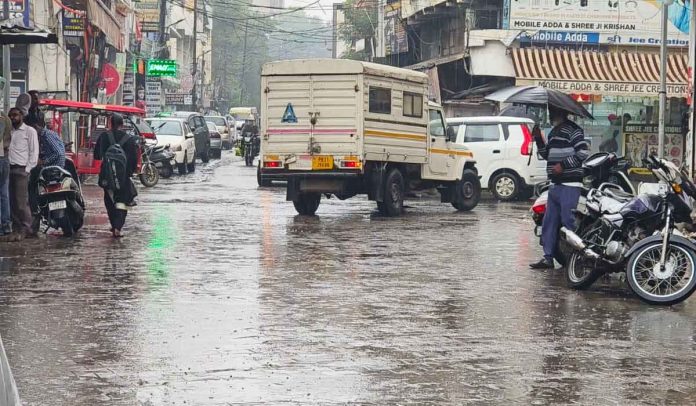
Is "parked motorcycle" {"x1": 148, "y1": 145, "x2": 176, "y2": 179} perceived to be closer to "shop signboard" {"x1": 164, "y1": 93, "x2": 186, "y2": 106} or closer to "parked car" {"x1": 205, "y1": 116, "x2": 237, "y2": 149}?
"parked car" {"x1": 205, "y1": 116, "x2": 237, "y2": 149}

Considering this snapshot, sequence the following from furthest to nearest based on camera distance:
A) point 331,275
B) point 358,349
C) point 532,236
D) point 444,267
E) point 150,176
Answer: point 150,176 < point 532,236 < point 444,267 < point 331,275 < point 358,349

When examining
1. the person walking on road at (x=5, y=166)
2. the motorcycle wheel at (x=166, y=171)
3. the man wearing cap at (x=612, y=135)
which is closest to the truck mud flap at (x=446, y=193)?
the person walking on road at (x=5, y=166)

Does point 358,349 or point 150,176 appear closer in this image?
point 358,349

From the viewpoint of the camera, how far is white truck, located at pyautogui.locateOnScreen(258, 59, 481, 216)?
2009 centimetres

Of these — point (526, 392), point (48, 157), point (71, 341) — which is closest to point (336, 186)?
point (48, 157)

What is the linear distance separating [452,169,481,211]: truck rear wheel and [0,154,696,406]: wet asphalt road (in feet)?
22.8

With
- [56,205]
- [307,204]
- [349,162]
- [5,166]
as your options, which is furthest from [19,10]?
[5,166]

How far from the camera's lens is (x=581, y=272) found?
11281 mm

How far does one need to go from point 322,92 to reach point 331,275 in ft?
29.0

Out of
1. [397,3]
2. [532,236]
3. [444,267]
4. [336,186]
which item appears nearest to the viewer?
[444,267]

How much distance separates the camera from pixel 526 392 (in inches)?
260

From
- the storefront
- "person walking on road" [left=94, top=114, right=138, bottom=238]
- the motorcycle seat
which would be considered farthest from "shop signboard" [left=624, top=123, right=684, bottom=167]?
the motorcycle seat

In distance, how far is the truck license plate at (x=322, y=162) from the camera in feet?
65.8

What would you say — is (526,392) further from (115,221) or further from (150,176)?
(150,176)
